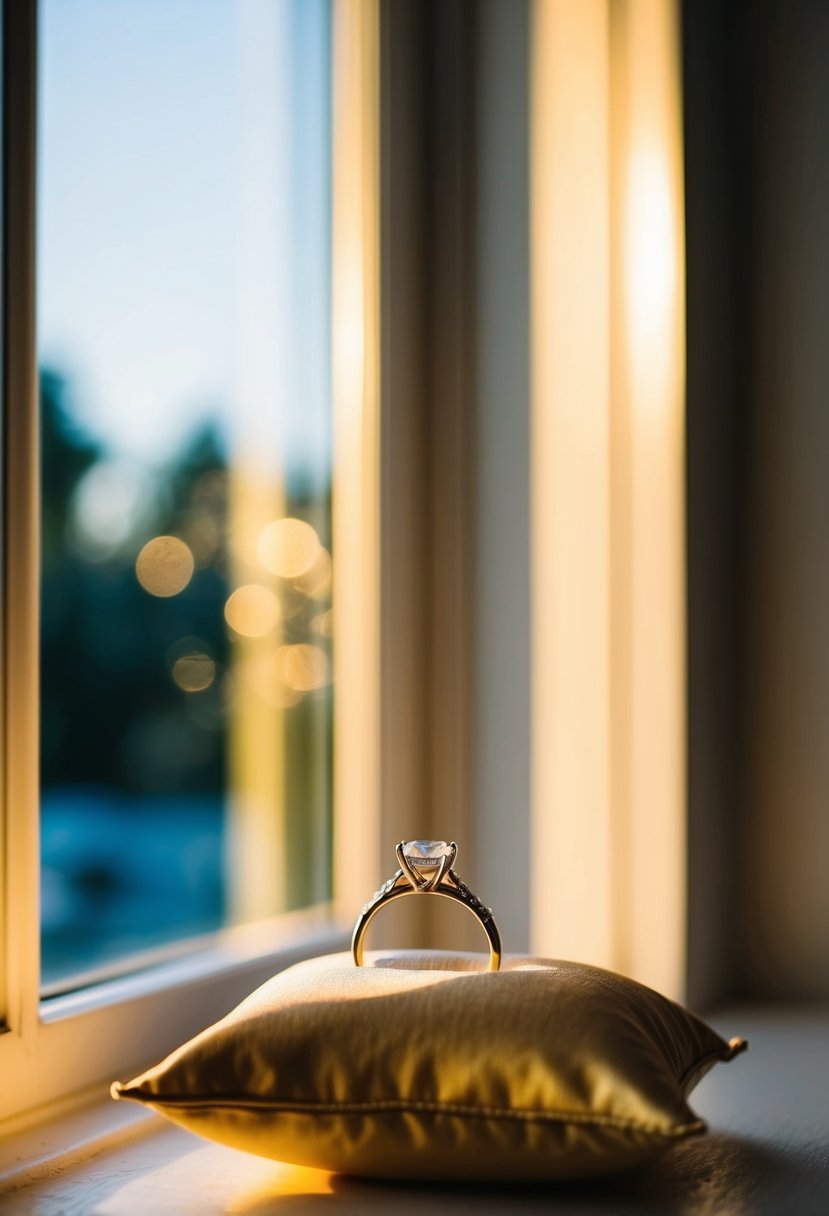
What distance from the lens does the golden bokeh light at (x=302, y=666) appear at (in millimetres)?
1220

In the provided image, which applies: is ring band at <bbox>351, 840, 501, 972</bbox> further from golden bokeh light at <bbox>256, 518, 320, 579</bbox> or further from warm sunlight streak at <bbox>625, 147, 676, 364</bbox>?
warm sunlight streak at <bbox>625, 147, 676, 364</bbox>

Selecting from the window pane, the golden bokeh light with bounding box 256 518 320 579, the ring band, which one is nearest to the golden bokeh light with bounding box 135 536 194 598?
the window pane

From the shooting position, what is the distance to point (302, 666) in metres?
1.24

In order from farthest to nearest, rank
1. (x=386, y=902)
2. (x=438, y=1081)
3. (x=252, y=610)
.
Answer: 1. (x=252, y=610)
2. (x=386, y=902)
3. (x=438, y=1081)

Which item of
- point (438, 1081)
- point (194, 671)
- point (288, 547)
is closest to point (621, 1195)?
point (438, 1081)

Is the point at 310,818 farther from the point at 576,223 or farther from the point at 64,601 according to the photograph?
the point at 576,223

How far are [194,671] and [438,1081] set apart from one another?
55 centimetres

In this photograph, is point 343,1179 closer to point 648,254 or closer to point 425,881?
point 425,881

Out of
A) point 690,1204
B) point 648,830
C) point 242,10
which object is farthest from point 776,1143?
point 242,10

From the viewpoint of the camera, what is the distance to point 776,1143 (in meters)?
0.81

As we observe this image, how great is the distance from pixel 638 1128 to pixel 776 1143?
25 cm

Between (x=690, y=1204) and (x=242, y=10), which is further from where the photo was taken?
(x=242, y=10)

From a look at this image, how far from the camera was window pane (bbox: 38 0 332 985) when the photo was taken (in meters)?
0.97

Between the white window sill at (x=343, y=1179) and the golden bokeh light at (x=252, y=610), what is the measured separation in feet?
1.47
